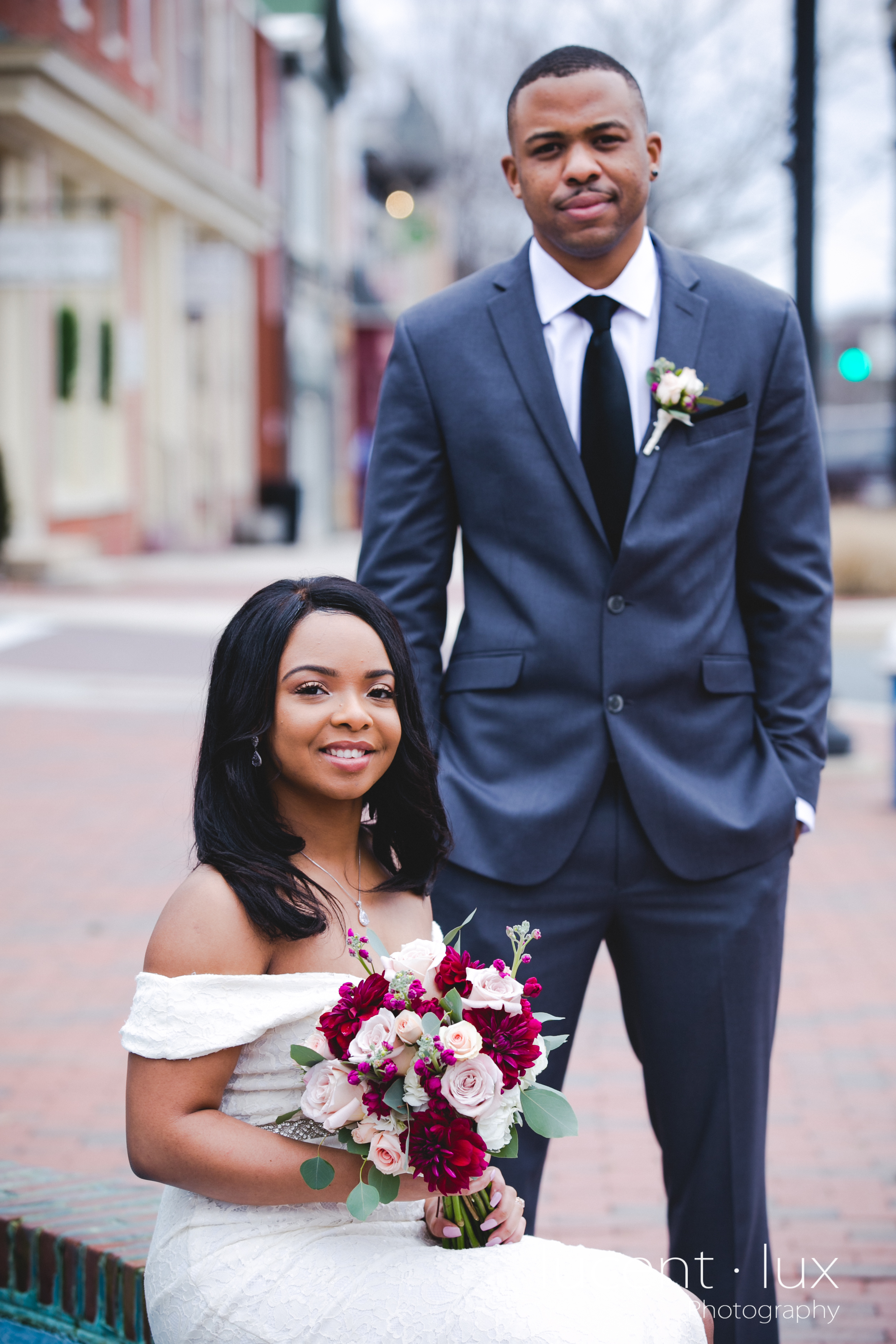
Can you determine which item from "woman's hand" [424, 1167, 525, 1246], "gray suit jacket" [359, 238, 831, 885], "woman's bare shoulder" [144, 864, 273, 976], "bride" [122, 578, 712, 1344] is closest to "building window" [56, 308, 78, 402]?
"gray suit jacket" [359, 238, 831, 885]

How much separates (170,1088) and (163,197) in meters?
21.3

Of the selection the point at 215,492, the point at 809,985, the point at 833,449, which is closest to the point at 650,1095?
the point at 809,985

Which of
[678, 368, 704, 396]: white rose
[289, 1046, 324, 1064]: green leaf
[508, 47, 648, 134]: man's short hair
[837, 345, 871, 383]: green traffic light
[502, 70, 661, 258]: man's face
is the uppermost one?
[837, 345, 871, 383]: green traffic light

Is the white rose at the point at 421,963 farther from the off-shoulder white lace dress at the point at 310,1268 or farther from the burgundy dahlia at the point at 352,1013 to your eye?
the off-shoulder white lace dress at the point at 310,1268

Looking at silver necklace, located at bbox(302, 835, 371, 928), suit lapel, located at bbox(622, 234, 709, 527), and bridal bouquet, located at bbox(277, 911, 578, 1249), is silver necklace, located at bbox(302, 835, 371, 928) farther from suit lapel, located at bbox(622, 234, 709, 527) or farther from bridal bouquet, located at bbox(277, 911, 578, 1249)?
suit lapel, located at bbox(622, 234, 709, 527)

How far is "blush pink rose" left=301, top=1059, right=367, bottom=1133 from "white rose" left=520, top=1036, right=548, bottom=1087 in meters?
0.20

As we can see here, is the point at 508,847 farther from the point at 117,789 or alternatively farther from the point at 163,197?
the point at 163,197

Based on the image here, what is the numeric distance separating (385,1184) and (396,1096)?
0.41ft

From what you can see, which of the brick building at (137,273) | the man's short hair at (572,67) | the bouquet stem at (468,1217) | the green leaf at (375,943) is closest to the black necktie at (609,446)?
the man's short hair at (572,67)

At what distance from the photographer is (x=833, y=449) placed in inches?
1647

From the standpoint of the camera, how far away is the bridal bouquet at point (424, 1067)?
1.76 metres

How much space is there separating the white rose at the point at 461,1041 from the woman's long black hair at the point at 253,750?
1.16 feet

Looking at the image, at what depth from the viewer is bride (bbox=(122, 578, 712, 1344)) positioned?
1875 mm

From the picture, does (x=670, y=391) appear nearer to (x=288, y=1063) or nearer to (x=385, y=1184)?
(x=288, y=1063)
